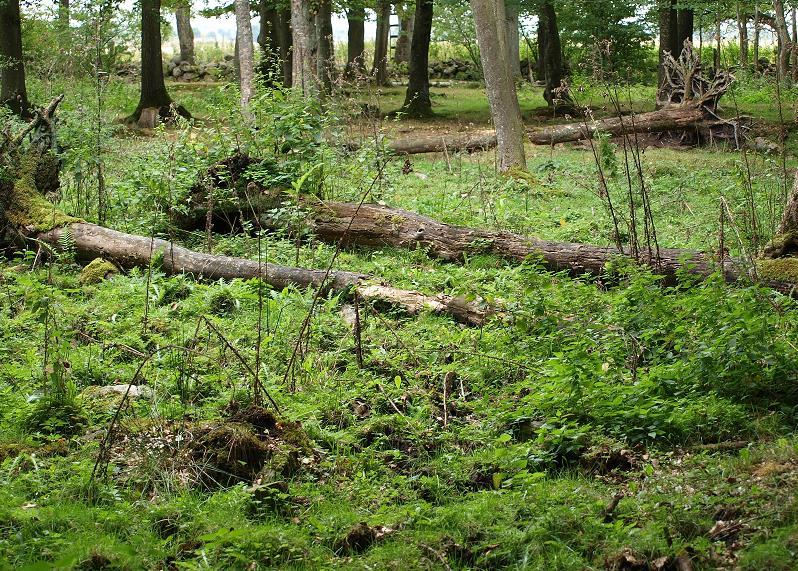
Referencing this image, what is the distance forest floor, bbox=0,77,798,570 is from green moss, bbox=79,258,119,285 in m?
0.15

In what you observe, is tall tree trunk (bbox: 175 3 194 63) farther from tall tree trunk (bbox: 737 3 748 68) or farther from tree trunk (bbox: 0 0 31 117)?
tall tree trunk (bbox: 737 3 748 68)

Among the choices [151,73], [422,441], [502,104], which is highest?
[151,73]

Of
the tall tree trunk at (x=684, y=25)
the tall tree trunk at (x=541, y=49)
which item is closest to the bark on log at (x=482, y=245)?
the tall tree trunk at (x=684, y=25)

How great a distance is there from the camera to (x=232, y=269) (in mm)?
8812

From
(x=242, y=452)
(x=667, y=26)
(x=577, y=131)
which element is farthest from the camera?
(x=667, y=26)

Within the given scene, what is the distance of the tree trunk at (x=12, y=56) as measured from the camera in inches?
829

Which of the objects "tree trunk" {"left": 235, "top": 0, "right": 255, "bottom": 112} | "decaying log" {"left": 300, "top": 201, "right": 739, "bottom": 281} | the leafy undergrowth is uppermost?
"tree trunk" {"left": 235, "top": 0, "right": 255, "bottom": 112}

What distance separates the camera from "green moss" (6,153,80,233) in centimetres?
1001

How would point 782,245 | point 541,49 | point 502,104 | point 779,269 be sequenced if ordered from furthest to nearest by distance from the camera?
1. point 541,49
2. point 502,104
3. point 782,245
4. point 779,269

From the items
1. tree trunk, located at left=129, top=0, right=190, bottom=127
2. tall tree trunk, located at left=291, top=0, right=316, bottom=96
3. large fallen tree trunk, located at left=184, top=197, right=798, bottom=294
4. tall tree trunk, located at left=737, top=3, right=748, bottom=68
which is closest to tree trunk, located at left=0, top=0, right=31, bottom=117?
tree trunk, located at left=129, top=0, right=190, bottom=127

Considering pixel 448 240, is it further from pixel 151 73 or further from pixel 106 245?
pixel 151 73

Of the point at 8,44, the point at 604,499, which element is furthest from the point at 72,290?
the point at 8,44

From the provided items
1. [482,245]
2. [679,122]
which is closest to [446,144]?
[679,122]

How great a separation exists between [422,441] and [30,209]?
669 cm
